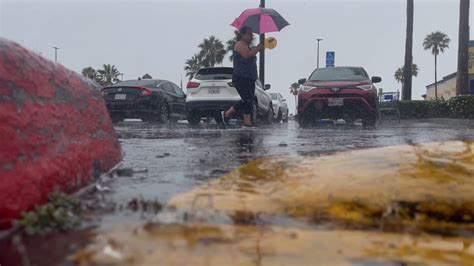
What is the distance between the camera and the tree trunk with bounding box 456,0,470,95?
64.3 feet

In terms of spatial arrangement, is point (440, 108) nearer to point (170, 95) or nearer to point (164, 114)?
point (170, 95)

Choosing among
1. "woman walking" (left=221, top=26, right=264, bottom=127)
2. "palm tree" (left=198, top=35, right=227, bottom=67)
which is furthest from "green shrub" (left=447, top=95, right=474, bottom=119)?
"palm tree" (left=198, top=35, right=227, bottom=67)

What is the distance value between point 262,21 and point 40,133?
8.75m

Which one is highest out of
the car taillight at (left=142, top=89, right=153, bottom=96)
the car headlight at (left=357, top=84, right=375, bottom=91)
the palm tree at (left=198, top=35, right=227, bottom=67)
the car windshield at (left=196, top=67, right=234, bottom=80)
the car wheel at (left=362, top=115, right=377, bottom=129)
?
the palm tree at (left=198, top=35, right=227, bottom=67)

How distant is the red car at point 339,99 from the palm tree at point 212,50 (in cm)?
6248

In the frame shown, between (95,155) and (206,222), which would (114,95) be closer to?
(95,155)

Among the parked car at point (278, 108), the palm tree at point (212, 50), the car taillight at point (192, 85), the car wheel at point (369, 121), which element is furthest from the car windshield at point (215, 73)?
the palm tree at point (212, 50)

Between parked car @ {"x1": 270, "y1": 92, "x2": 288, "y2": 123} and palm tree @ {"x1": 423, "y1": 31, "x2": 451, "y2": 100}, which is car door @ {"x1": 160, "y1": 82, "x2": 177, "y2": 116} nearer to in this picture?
parked car @ {"x1": 270, "y1": 92, "x2": 288, "y2": 123}

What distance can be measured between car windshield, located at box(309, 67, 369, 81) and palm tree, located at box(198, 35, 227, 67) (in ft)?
203

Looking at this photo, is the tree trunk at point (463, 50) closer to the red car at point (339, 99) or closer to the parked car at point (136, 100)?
the red car at point (339, 99)

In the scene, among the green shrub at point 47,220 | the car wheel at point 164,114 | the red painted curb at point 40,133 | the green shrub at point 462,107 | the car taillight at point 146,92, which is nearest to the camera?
the green shrub at point 47,220

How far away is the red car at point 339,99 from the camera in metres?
11.5

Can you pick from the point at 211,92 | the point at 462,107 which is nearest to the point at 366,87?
the point at 211,92

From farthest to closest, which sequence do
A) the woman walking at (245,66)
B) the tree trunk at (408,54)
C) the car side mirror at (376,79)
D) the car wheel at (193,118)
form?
the tree trunk at (408,54)
the car wheel at (193,118)
the car side mirror at (376,79)
the woman walking at (245,66)
